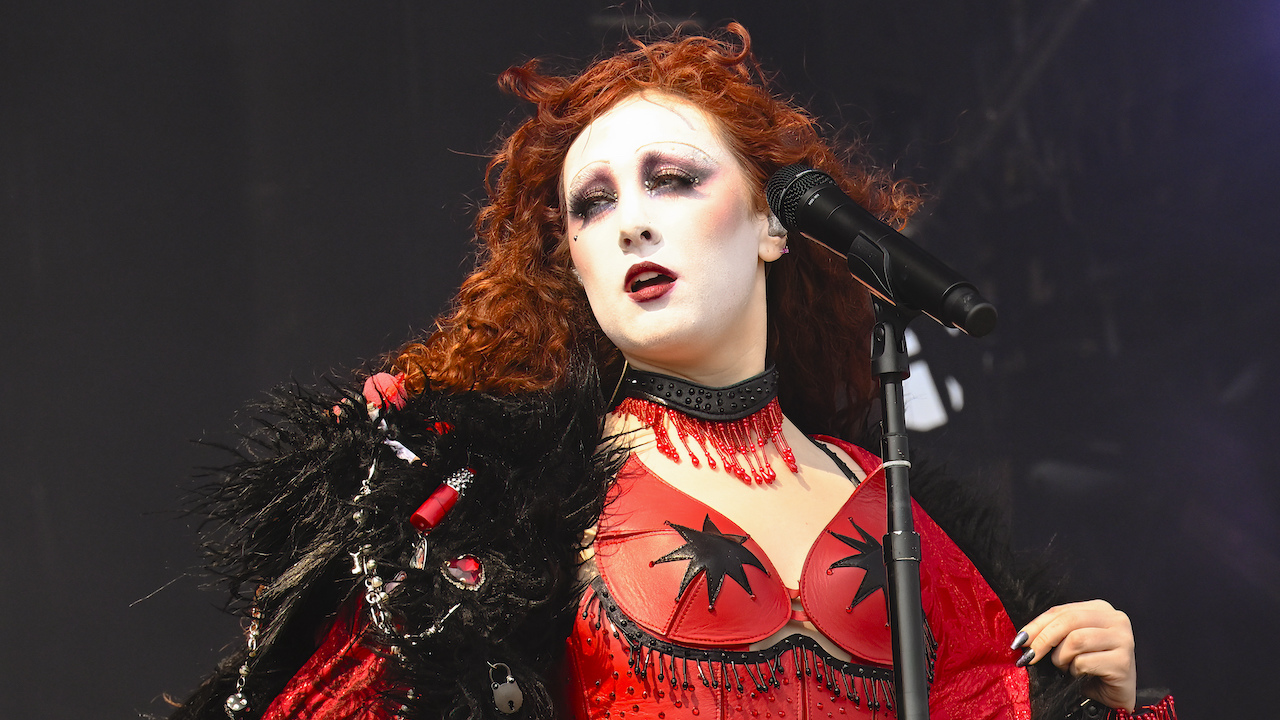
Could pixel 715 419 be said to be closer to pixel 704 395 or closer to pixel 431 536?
pixel 704 395

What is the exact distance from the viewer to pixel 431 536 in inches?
57.1

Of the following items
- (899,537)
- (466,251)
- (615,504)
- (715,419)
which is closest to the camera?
(899,537)

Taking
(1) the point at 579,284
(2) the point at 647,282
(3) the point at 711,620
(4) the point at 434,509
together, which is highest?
(1) the point at 579,284

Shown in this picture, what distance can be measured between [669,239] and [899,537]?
647 millimetres

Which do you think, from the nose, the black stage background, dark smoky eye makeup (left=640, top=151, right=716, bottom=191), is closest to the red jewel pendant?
the nose

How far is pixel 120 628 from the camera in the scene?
6.44 ft

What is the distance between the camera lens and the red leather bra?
1.46 metres

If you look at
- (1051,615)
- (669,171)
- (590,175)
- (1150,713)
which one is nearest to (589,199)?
(590,175)

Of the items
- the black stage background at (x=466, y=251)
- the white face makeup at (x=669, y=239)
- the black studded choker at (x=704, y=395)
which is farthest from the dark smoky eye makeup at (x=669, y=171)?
the black stage background at (x=466, y=251)

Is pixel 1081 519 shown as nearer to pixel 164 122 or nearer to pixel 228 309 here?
pixel 228 309

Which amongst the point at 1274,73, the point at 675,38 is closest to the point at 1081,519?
the point at 1274,73

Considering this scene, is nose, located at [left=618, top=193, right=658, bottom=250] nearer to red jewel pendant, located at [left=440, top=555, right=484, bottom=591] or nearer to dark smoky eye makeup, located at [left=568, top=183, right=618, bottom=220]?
dark smoky eye makeup, located at [left=568, top=183, right=618, bottom=220]

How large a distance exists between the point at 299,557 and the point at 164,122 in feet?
3.41

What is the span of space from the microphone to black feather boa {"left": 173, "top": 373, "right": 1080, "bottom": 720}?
492 millimetres
